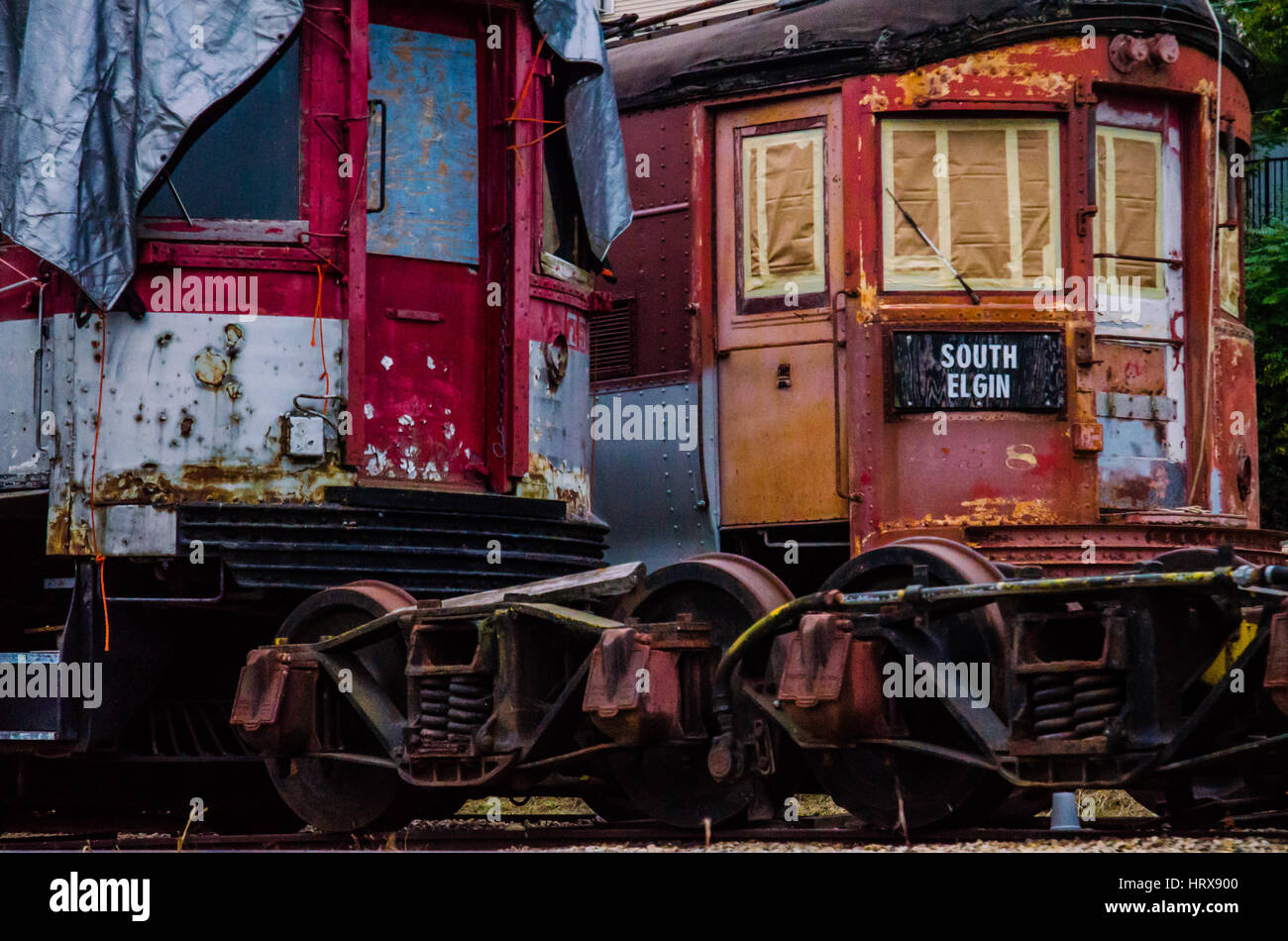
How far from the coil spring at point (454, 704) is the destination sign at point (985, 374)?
3.98m

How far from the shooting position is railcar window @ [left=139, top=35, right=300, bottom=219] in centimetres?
781

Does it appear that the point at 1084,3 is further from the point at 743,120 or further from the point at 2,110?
the point at 2,110

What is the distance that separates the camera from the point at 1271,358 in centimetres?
1703

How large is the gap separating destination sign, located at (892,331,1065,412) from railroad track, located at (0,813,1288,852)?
8.65 feet

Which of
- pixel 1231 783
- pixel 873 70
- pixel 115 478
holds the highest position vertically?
pixel 873 70

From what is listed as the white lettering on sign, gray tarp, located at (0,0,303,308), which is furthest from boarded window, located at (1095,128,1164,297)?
gray tarp, located at (0,0,303,308)

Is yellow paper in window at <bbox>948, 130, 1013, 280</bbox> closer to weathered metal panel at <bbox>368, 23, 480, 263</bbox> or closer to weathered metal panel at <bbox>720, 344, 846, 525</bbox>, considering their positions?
weathered metal panel at <bbox>720, 344, 846, 525</bbox>

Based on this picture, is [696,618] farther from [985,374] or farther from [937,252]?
[937,252]

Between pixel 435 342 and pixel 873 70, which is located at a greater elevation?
pixel 873 70

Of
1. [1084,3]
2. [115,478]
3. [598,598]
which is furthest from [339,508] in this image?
[1084,3]

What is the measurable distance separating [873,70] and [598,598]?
4.73m

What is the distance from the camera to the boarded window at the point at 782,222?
1062 cm

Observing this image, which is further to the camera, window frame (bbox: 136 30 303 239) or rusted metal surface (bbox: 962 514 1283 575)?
rusted metal surface (bbox: 962 514 1283 575)

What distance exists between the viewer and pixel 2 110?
7703 mm
